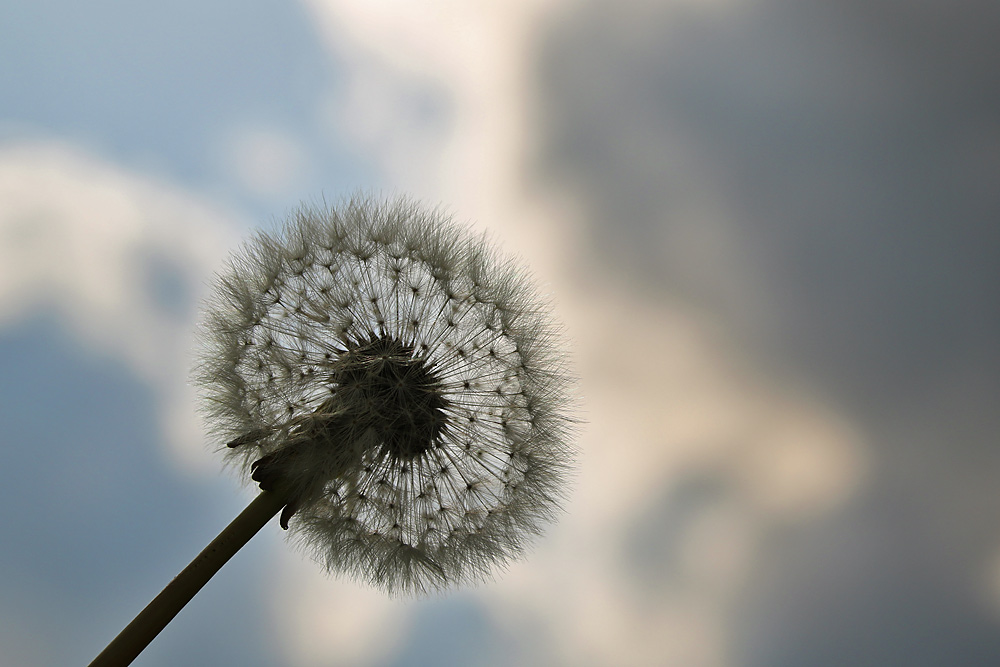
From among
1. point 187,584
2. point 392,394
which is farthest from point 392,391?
point 187,584

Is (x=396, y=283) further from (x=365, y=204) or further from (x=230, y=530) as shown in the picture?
(x=230, y=530)

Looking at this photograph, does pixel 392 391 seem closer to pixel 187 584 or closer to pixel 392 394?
pixel 392 394

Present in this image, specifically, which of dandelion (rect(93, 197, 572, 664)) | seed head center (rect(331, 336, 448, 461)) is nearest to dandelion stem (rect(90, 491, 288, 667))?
dandelion (rect(93, 197, 572, 664))

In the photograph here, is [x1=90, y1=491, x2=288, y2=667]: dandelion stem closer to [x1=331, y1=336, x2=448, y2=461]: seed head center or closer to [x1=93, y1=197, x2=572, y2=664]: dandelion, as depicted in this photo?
[x1=93, y1=197, x2=572, y2=664]: dandelion

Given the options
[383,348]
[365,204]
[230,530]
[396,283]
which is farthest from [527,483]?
[365,204]

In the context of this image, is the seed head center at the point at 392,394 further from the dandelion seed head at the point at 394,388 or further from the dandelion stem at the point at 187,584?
the dandelion stem at the point at 187,584
